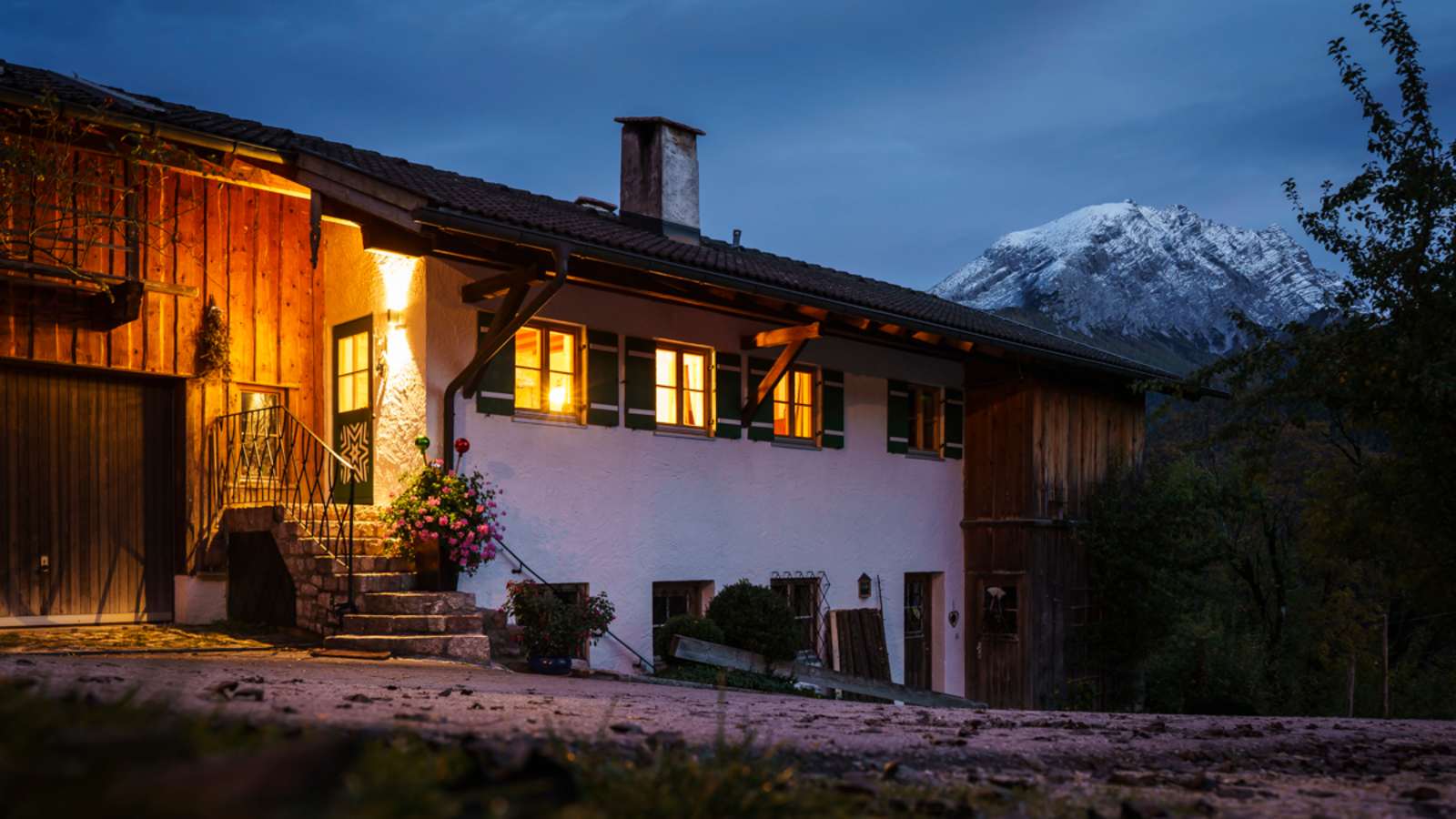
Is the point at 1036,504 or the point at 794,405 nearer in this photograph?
the point at 794,405

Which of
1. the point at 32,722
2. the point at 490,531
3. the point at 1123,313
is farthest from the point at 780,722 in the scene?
the point at 1123,313

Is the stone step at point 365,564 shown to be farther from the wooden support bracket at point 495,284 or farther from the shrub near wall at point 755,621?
the shrub near wall at point 755,621

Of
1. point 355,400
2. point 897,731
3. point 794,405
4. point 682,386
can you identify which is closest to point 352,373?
point 355,400

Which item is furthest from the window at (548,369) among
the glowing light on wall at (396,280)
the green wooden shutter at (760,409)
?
the green wooden shutter at (760,409)

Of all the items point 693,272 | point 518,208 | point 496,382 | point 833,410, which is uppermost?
point 518,208

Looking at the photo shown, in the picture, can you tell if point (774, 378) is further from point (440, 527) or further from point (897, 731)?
point (897, 731)

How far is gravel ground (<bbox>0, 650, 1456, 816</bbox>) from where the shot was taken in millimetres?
4492

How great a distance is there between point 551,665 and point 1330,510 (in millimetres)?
10759

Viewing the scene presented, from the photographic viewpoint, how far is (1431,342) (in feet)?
35.3

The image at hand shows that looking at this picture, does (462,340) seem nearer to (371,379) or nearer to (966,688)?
(371,379)

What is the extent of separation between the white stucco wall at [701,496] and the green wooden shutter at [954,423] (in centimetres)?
16

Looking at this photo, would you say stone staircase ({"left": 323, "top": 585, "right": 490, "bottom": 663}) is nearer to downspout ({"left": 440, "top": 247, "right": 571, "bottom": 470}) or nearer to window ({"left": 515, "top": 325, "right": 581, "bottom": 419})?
downspout ({"left": 440, "top": 247, "right": 571, "bottom": 470})

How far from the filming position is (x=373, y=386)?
1259 centimetres

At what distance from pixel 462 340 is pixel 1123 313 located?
169835mm
